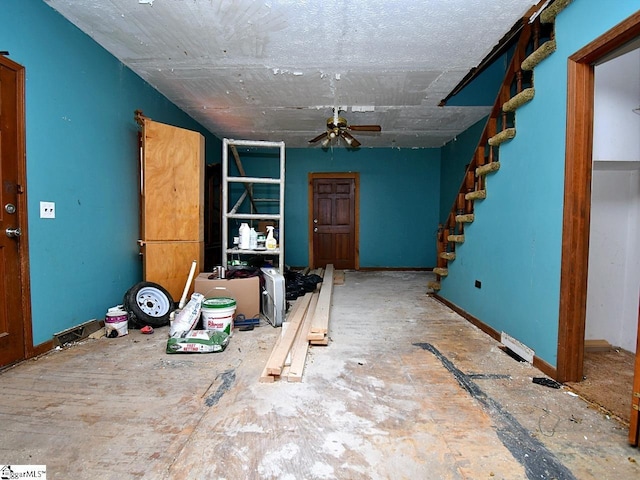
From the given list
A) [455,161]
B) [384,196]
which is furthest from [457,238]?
[384,196]

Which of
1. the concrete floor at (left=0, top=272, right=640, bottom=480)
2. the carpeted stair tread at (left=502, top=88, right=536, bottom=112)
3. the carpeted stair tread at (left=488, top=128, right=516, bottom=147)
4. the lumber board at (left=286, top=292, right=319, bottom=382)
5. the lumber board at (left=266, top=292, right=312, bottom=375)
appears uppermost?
the carpeted stair tread at (left=502, top=88, right=536, bottom=112)

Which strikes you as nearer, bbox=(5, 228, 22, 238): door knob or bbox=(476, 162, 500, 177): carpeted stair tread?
bbox=(5, 228, 22, 238): door knob

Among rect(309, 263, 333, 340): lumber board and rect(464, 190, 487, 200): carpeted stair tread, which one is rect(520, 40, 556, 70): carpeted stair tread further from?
rect(309, 263, 333, 340): lumber board

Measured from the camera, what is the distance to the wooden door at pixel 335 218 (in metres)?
6.86

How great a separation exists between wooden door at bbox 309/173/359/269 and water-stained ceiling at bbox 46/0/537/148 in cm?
224

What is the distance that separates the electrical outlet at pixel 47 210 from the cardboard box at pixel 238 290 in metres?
1.20

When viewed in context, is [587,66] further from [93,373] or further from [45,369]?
[45,369]

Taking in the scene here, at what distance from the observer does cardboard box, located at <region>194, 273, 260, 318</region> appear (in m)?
2.97

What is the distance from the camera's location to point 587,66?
1.85m

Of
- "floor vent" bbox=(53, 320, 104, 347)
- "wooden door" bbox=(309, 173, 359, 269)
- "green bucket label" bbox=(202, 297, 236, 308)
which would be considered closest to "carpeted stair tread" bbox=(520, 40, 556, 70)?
"green bucket label" bbox=(202, 297, 236, 308)

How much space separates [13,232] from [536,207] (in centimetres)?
351

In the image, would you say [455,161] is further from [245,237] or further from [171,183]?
[171,183]

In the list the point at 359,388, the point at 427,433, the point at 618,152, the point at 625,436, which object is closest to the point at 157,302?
the point at 359,388

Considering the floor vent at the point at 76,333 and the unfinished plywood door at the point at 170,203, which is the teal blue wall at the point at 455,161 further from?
the floor vent at the point at 76,333
